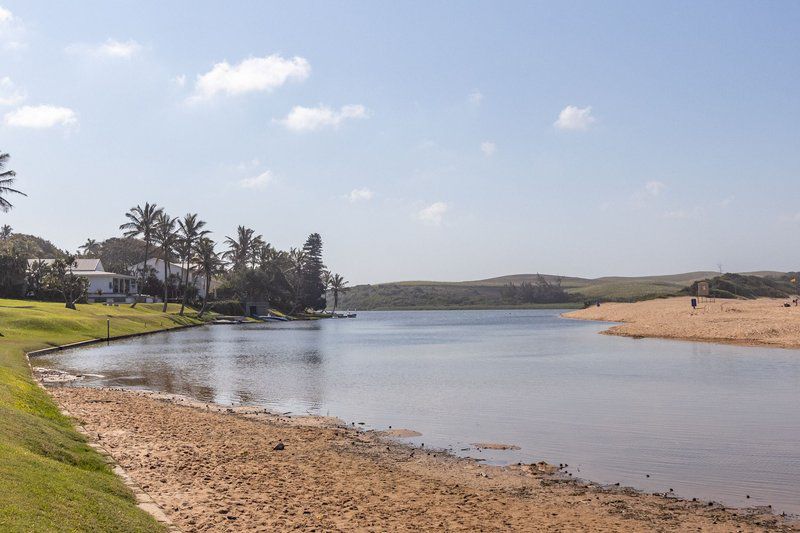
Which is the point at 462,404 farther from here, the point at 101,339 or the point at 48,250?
the point at 48,250

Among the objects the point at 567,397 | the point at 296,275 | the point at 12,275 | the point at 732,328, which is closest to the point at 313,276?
the point at 296,275

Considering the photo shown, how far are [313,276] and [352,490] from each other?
6292 inches

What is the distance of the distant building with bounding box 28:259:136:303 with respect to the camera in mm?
112875

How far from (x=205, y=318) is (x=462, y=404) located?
9800 cm

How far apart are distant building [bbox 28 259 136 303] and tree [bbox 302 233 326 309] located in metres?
51.5

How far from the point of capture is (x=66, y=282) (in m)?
87.2

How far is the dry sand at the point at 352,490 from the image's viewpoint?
1249 cm

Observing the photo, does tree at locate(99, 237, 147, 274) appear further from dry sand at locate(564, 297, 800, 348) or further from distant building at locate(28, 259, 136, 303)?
dry sand at locate(564, 297, 800, 348)

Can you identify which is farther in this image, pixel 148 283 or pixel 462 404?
pixel 148 283

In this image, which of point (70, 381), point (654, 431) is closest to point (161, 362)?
point (70, 381)

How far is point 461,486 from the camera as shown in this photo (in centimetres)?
1548

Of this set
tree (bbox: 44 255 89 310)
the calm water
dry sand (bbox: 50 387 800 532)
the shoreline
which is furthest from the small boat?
dry sand (bbox: 50 387 800 532)

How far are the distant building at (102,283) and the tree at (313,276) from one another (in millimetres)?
51454

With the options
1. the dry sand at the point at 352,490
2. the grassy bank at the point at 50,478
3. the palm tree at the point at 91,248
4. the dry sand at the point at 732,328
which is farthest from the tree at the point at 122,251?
the dry sand at the point at 352,490
